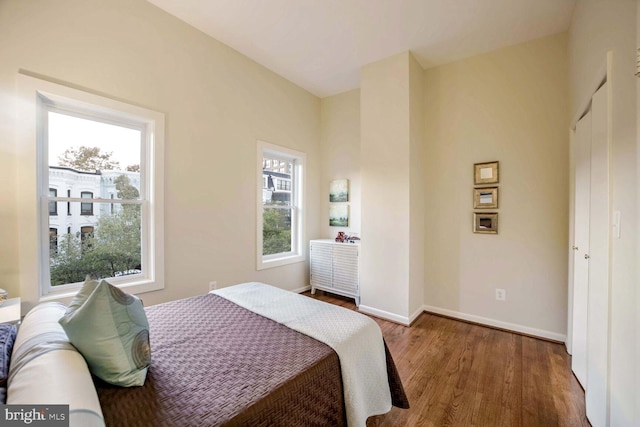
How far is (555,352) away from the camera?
2.32 m

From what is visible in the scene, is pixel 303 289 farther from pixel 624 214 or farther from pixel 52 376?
pixel 624 214

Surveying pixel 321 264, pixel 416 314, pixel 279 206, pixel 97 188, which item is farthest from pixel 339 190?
pixel 97 188

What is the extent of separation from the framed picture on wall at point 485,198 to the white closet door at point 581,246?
699 mm

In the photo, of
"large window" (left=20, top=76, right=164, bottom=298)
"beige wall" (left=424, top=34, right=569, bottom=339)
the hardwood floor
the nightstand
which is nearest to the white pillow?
the nightstand

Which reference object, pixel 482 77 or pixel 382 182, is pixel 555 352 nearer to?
pixel 382 182

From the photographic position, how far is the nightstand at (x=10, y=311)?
1388mm

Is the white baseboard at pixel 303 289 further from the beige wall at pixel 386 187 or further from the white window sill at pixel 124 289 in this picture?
the white window sill at pixel 124 289

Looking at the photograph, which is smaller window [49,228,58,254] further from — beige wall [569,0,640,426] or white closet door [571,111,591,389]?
white closet door [571,111,591,389]

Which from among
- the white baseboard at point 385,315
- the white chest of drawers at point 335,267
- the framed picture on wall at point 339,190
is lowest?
the white baseboard at point 385,315

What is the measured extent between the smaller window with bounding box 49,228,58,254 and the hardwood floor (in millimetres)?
2490

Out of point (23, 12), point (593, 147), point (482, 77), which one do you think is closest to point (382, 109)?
point (482, 77)

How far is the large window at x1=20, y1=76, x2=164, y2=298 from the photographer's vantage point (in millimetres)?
1936

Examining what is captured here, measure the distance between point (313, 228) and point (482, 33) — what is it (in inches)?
118

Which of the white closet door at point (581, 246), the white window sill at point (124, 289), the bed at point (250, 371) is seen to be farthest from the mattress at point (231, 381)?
the white closet door at point (581, 246)
